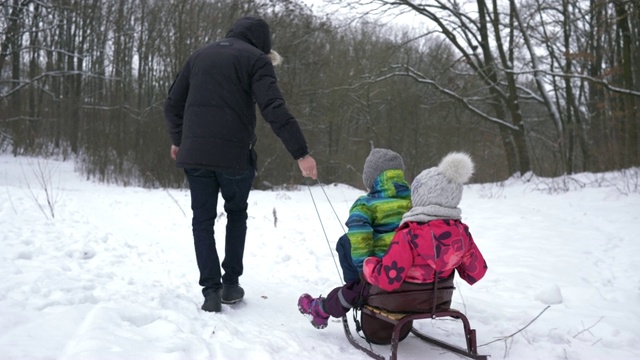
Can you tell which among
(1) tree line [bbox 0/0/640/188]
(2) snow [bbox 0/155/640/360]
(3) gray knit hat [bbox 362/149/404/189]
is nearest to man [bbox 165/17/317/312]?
(3) gray knit hat [bbox 362/149/404/189]

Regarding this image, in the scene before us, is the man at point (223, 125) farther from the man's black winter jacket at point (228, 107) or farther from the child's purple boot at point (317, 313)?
the child's purple boot at point (317, 313)

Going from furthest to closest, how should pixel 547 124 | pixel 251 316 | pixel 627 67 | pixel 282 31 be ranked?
pixel 547 124 → pixel 282 31 → pixel 627 67 → pixel 251 316

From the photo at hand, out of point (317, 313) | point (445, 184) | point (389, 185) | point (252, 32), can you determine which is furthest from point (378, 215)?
point (252, 32)

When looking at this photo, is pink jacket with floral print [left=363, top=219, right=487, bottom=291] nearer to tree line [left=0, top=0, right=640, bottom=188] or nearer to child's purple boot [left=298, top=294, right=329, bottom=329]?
child's purple boot [left=298, top=294, right=329, bottom=329]

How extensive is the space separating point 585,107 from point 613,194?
658 inches

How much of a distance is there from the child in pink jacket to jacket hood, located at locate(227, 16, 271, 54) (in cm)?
147

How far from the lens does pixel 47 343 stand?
202 centimetres

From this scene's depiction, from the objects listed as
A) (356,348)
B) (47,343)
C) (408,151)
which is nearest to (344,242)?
(356,348)

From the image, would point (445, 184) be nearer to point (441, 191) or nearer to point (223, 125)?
point (441, 191)

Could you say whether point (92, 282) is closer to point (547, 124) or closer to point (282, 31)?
point (282, 31)

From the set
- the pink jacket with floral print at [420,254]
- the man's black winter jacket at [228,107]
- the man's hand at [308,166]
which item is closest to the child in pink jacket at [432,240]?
the pink jacket with floral print at [420,254]

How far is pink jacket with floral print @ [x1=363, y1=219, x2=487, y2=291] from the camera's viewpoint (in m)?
2.34

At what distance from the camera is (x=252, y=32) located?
317 cm

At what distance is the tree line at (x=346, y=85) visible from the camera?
49.6 feet
